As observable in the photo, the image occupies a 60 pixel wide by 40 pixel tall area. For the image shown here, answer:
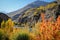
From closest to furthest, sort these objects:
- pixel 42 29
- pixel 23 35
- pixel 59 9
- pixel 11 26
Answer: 1. pixel 23 35
2. pixel 42 29
3. pixel 11 26
4. pixel 59 9

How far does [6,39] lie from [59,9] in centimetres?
4529

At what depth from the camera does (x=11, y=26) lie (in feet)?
33.3

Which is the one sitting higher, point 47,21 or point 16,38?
point 47,21

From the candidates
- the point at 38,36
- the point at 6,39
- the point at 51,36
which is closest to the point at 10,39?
the point at 6,39

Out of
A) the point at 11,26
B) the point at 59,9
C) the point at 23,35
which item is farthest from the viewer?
the point at 59,9

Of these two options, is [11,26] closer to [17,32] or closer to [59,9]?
[17,32]

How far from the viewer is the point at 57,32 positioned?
8.68m

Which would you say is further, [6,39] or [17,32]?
[6,39]

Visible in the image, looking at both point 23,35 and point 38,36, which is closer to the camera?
point 23,35

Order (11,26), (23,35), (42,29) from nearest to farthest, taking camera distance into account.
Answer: (23,35), (42,29), (11,26)

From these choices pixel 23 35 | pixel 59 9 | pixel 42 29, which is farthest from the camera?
pixel 59 9

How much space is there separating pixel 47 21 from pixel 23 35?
1.59 metres

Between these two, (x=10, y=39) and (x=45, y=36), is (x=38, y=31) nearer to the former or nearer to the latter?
(x=45, y=36)

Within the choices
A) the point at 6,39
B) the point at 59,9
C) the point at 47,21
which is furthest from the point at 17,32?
Result: the point at 59,9
